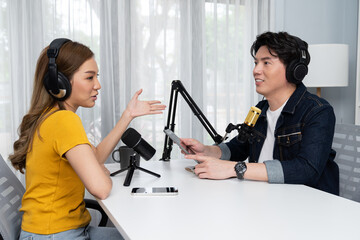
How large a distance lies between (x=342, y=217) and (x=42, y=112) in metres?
1.07

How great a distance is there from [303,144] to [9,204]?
1145mm

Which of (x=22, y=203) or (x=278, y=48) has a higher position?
(x=278, y=48)

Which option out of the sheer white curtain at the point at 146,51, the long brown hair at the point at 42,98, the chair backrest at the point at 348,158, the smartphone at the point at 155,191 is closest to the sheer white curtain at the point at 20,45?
the sheer white curtain at the point at 146,51

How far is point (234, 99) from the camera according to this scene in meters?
3.09

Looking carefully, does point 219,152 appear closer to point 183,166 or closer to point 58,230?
point 183,166

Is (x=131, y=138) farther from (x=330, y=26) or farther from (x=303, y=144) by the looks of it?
(x=330, y=26)

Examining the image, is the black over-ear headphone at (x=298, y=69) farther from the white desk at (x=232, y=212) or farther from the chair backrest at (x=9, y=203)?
the chair backrest at (x=9, y=203)

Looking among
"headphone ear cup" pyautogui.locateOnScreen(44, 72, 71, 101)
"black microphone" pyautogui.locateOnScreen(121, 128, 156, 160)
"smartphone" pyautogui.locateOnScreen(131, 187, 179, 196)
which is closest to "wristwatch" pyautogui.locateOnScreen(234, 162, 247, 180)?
"smartphone" pyautogui.locateOnScreen(131, 187, 179, 196)

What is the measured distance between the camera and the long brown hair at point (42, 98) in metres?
1.27

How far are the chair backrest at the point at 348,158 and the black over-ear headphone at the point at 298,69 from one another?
1.04 feet

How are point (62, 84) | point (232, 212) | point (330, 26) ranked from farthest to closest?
1. point (330, 26)
2. point (62, 84)
3. point (232, 212)

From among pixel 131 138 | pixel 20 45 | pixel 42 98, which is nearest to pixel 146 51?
pixel 20 45

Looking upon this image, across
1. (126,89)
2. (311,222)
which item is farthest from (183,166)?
(126,89)

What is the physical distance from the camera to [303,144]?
1.43 metres
